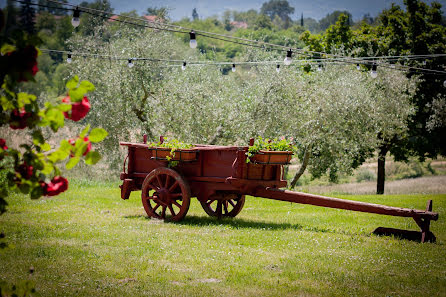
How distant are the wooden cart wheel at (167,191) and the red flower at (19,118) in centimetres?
610

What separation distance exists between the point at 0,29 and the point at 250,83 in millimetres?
16614

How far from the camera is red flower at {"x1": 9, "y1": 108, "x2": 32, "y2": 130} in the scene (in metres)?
2.87

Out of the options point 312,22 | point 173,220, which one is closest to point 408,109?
point 173,220

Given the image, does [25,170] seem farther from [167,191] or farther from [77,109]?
[167,191]

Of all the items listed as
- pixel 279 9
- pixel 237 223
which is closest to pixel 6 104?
pixel 237 223

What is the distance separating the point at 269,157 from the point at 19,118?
19.7ft

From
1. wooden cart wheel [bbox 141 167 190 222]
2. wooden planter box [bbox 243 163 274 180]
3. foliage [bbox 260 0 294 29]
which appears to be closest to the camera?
wooden planter box [bbox 243 163 274 180]

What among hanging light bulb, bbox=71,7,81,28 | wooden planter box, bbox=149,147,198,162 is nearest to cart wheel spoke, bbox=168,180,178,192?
wooden planter box, bbox=149,147,198,162

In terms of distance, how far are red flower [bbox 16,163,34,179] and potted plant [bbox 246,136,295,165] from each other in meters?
5.84

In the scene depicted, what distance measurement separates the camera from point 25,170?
2.87m

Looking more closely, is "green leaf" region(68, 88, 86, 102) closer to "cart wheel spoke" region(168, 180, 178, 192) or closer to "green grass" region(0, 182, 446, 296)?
"green grass" region(0, 182, 446, 296)

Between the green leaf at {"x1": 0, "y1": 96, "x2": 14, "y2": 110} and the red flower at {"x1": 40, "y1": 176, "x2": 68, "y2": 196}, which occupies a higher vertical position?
the green leaf at {"x1": 0, "y1": 96, "x2": 14, "y2": 110}

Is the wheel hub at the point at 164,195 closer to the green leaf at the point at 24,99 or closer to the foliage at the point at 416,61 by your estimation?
the green leaf at the point at 24,99

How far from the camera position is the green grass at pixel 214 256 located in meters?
5.56
